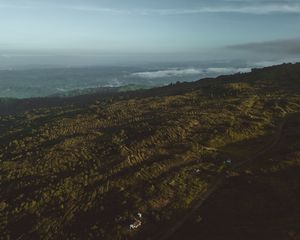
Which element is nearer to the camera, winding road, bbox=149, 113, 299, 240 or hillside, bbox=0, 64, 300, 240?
winding road, bbox=149, 113, 299, 240

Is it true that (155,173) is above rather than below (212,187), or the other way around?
below

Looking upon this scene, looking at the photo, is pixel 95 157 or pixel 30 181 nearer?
pixel 30 181

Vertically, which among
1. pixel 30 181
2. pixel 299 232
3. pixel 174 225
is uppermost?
pixel 299 232

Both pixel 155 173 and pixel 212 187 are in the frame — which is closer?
pixel 212 187

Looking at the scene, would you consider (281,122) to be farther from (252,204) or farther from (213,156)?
(252,204)

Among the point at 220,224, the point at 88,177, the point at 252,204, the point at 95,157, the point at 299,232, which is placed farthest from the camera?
the point at 95,157

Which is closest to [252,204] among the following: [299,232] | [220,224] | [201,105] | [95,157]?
[220,224]

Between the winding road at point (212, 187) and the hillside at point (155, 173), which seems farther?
the hillside at point (155, 173)

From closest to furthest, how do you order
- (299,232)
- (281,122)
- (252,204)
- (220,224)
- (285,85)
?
(299,232) → (220,224) → (252,204) → (281,122) → (285,85)
